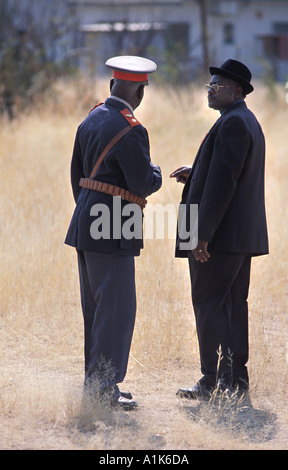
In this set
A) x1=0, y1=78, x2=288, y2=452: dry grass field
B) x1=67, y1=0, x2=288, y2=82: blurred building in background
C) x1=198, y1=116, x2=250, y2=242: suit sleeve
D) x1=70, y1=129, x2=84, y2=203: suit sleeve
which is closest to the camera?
x1=0, y1=78, x2=288, y2=452: dry grass field

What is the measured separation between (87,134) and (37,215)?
3.81 m

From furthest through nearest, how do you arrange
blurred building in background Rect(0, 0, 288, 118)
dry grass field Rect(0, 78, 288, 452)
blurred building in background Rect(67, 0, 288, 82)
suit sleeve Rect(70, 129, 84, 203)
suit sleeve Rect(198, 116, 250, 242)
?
blurred building in background Rect(67, 0, 288, 82) → blurred building in background Rect(0, 0, 288, 118) → suit sleeve Rect(70, 129, 84, 203) → suit sleeve Rect(198, 116, 250, 242) → dry grass field Rect(0, 78, 288, 452)

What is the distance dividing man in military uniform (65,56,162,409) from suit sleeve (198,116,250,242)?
0.30 metres

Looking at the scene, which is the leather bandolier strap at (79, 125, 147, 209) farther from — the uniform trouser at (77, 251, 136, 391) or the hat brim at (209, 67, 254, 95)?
the hat brim at (209, 67, 254, 95)

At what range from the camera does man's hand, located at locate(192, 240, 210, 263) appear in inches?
145

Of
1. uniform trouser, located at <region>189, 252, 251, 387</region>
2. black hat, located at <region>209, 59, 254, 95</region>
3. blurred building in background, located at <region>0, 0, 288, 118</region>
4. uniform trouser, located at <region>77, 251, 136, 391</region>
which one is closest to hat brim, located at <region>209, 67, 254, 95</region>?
black hat, located at <region>209, 59, 254, 95</region>

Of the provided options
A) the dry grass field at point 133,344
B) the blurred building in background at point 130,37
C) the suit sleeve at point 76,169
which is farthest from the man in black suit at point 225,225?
the blurred building in background at point 130,37

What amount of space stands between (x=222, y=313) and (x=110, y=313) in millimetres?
679

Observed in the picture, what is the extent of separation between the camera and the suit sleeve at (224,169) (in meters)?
3.60

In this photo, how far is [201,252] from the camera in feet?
12.2

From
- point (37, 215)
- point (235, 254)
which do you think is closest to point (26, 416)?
point (235, 254)

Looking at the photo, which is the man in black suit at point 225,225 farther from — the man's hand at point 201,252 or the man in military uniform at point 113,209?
the man in military uniform at point 113,209

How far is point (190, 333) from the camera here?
5000 millimetres
